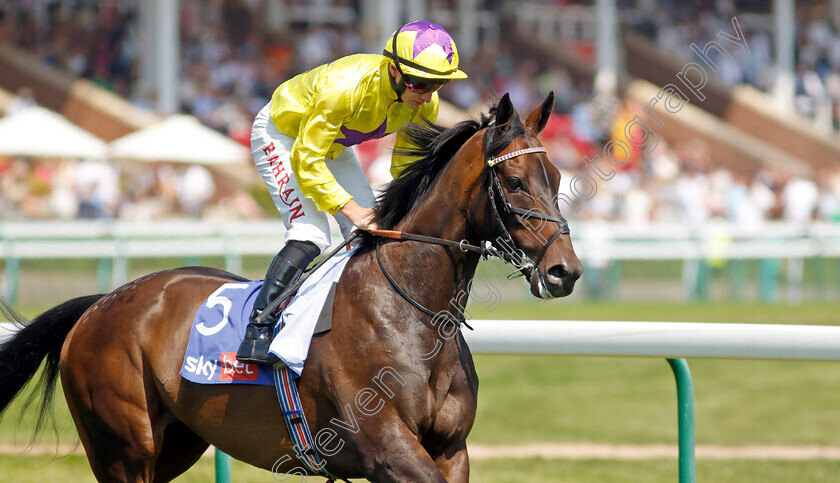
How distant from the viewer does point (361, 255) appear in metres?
3.54

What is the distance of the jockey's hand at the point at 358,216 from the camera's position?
3486 millimetres

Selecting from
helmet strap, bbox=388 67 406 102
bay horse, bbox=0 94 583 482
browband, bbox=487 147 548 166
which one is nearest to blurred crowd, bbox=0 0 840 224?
helmet strap, bbox=388 67 406 102

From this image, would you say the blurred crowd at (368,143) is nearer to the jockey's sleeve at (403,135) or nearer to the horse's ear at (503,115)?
the jockey's sleeve at (403,135)

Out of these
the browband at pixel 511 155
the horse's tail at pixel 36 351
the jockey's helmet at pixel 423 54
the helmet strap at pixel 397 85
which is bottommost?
the horse's tail at pixel 36 351

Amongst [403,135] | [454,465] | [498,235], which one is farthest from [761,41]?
[454,465]

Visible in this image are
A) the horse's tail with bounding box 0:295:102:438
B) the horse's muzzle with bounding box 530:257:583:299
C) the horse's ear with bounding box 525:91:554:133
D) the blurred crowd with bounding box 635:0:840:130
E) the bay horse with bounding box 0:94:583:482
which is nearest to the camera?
the horse's muzzle with bounding box 530:257:583:299

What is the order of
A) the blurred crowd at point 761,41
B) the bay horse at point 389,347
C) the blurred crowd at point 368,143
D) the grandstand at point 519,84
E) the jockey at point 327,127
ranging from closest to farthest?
the bay horse at point 389,347, the jockey at point 327,127, the blurred crowd at point 368,143, the grandstand at point 519,84, the blurred crowd at point 761,41

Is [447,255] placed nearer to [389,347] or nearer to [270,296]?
[389,347]

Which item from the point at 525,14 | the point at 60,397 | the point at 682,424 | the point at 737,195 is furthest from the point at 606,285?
the point at 525,14

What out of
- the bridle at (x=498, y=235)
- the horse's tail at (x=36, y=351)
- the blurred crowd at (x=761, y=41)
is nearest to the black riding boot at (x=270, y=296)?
the bridle at (x=498, y=235)

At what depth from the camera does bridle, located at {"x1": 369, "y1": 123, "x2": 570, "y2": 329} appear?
3.12m

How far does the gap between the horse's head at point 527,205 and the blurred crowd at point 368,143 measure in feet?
27.4

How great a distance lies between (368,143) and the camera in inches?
591

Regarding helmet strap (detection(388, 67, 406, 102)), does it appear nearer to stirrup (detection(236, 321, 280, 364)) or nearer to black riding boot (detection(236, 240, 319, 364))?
black riding boot (detection(236, 240, 319, 364))
